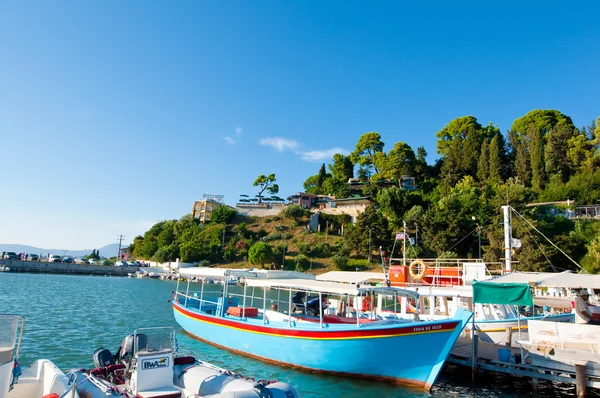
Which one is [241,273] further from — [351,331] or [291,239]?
[291,239]

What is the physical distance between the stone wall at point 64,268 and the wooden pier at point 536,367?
8047 cm

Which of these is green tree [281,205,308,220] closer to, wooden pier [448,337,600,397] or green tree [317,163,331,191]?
green tree [317,163,331,191]

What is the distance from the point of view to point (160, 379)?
356 inches

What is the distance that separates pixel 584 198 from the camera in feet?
202

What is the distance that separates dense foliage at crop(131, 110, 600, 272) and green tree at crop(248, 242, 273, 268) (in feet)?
0.64

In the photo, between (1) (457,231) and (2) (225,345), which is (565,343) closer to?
(2) (225,345)

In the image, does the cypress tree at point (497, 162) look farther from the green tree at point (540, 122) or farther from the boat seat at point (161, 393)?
the boat seat at point (161, 393)

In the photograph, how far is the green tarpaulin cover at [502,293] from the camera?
589 inches

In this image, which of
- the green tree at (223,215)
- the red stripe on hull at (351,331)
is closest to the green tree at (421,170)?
the green tree at (223,215)

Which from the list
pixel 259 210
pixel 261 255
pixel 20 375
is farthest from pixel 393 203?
pixel 20 375

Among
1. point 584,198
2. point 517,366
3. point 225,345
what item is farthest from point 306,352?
point 584,198

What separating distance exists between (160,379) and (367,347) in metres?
7.43

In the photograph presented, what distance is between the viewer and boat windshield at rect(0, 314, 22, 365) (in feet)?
23.9

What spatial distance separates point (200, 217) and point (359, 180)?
41.0 metres
